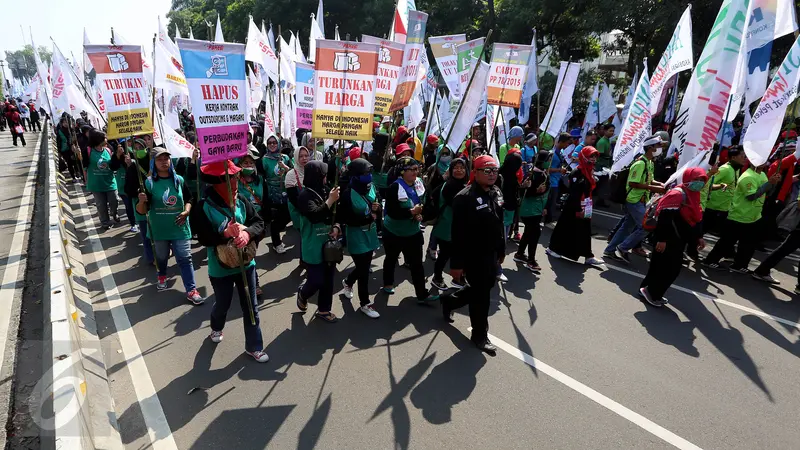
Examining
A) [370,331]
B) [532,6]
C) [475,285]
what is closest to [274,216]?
[370,331]

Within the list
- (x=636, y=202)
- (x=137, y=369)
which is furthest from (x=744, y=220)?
(x=137, y=369)

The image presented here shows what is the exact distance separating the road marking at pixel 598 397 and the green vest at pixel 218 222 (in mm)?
2680

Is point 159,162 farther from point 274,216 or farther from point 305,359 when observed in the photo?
point 305,359

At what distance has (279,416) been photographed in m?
3.46

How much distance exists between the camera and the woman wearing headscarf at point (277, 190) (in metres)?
7.09

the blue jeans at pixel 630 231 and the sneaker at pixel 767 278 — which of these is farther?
the blue jeans at pixel 630 231

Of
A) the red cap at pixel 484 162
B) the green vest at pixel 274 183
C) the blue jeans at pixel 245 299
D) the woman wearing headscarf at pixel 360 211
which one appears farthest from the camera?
the green vest at pixel 274 183

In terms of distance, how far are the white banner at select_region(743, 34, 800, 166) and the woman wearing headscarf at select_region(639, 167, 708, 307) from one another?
975mm

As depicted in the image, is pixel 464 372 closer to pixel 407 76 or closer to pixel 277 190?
pixel 407 76

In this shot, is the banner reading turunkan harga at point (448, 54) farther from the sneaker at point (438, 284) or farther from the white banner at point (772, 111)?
the white banner at point (772, 111)

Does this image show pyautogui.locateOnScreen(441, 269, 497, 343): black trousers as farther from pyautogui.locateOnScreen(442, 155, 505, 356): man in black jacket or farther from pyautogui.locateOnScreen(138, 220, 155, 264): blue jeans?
pyautogui.locateOnScreen(138, 220, 155, 264): blue jeans

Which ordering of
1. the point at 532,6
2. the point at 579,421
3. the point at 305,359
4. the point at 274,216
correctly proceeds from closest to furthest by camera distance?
the point at 579,421, the point at 305,359, the point at 274,216, the point at 532,6

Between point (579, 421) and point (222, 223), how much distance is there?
3273 millimetres

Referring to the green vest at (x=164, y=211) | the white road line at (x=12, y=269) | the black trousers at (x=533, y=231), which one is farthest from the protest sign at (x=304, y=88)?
the white road line at (x=12, y=269)
